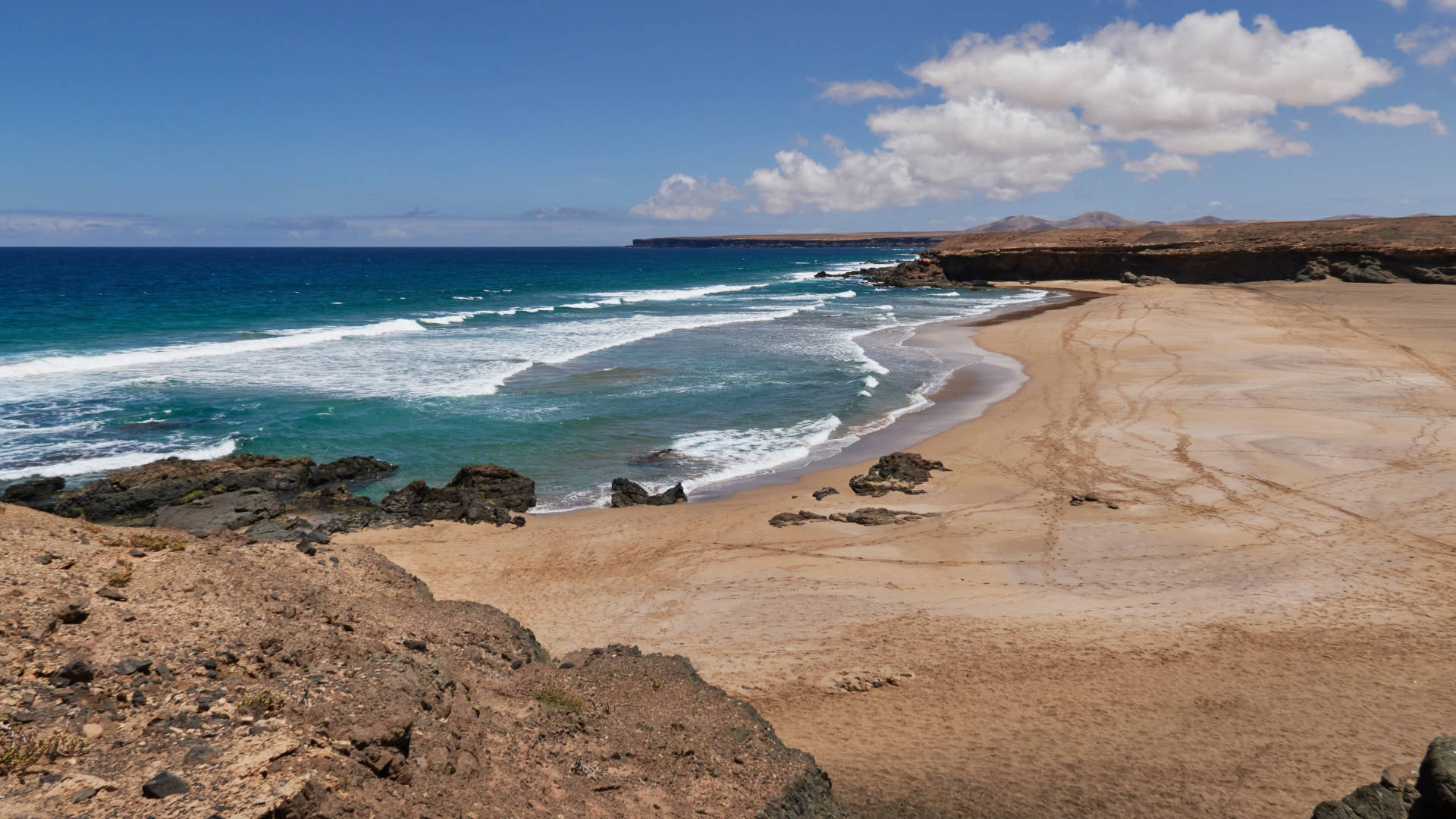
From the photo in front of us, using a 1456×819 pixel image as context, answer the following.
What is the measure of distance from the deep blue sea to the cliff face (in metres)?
16.1

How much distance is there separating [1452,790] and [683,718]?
4.85 m

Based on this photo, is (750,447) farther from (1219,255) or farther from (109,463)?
(1219,255)

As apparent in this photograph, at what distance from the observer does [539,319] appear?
49.3m

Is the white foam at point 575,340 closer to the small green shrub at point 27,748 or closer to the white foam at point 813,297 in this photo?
the white foam at point 813,297

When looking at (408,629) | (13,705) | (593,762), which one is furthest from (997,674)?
(13,705)

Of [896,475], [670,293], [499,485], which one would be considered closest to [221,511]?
[499,485]

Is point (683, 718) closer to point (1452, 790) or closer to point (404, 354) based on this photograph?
point (1452, 790)

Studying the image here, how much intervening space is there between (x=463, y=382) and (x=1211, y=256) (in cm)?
5487

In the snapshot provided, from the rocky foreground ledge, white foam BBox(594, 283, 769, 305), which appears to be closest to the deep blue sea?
white foam BBox(594, 283, 769, 305)

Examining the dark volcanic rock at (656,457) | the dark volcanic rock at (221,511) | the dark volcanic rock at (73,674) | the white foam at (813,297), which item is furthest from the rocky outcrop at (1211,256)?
the dark volcanic rock at (73,674)

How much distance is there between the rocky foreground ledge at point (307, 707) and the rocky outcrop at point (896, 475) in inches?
351

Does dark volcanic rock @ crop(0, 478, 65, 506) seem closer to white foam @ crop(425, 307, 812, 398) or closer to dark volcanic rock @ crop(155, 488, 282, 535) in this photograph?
dark volcanic rock @ crop(155, 488, 282, 535)

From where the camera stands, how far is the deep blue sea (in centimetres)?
1959

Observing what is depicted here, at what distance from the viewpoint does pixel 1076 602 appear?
34.5 ft
